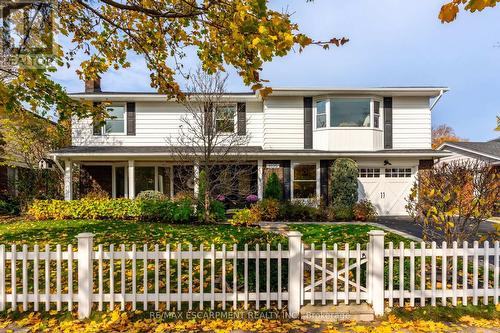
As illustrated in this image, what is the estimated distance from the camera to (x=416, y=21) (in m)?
8.34

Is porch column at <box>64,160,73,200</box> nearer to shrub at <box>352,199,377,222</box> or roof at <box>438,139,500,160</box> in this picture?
shrub at <box>352,199,377,222</box>

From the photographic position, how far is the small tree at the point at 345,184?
12062 millimetres

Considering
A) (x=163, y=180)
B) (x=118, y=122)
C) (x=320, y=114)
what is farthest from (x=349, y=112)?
(x=118, y=122)

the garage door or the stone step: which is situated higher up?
the garage door

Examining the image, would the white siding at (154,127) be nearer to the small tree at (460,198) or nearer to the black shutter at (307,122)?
the black shutter at (307,122)

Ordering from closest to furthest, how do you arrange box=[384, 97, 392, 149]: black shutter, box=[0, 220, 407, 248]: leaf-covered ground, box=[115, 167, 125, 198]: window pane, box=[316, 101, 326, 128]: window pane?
box=[0, 220, 407, 248]: leaf-covered ground
box=[316, 101, 326, 128]: window pane
box=[384, 97, 392, 149]: black shutter
box=[115, 167, 125, 198]: window pane

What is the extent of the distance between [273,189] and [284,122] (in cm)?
343

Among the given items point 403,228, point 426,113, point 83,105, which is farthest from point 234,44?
point 426,113

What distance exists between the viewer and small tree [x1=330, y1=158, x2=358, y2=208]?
39.6 ft

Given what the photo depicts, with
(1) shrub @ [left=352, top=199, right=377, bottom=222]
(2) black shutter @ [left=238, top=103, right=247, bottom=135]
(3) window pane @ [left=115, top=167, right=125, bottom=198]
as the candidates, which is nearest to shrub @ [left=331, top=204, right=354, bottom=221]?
(1) shrub @ [left=352, top=199, right=377, bottom=222]

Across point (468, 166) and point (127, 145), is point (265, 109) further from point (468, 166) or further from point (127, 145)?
point (468, 166)

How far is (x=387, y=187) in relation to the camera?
1343 cm

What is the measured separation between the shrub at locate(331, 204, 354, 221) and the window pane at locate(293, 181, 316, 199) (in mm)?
1706

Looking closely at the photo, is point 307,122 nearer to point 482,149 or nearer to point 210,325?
point 210,325
